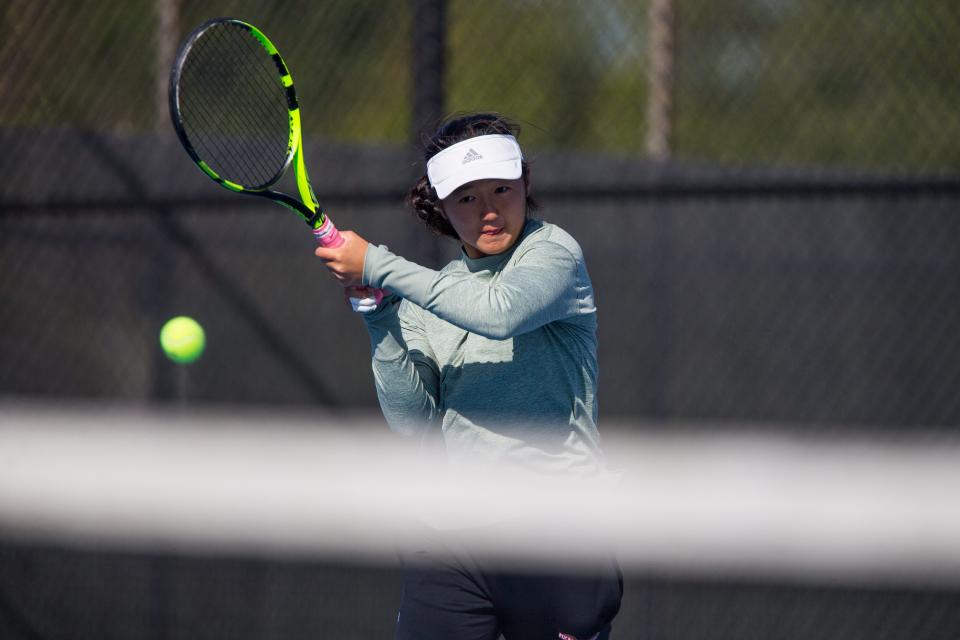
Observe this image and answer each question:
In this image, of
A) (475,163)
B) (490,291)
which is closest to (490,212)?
(475,163)

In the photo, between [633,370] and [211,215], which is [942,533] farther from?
[211,215]

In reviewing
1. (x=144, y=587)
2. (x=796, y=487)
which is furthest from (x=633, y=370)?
(x=144, y=587)

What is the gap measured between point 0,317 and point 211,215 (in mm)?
917

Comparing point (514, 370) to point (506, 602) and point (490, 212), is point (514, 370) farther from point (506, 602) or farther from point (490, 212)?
point (506, 602)

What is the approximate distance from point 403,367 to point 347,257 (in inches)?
12.1

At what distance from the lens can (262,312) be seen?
13.5ft

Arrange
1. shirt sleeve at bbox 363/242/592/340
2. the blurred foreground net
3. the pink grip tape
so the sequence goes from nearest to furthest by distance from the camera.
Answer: shirt sleeve at bbox 363/242/592/340, the pink grip tape, the blurred foreground net

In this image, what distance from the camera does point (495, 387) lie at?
7.55ft

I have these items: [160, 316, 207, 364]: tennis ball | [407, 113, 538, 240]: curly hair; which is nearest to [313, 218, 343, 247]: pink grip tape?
[407, 113, 538, 240]: curly hair

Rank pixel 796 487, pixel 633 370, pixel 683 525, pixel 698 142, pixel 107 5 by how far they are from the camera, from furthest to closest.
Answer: pixel 698 142 → pixel 107 5 → pixel 633 370 → pixel 796 487 → pixel 683 525

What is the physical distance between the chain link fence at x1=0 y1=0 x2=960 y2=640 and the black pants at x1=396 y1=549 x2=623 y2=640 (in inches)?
56.8

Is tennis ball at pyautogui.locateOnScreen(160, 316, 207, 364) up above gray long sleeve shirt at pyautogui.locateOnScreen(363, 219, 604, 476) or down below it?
above

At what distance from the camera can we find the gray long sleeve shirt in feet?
7.17

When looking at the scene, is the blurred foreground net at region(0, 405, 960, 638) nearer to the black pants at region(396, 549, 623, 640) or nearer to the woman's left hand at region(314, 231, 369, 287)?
the black pants at region(396, 549, 623, 640)
